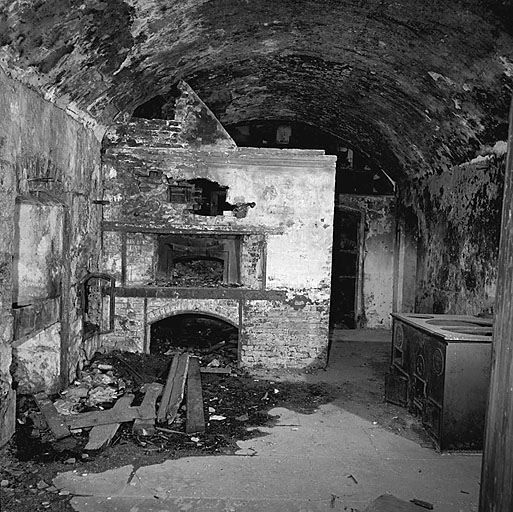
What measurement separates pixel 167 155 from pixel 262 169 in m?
1.39

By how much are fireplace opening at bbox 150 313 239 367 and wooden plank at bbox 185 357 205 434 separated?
782 mm

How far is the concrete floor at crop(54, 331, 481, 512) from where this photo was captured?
394 cm

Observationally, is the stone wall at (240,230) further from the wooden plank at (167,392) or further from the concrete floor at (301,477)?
the concrete floor at (301,477)

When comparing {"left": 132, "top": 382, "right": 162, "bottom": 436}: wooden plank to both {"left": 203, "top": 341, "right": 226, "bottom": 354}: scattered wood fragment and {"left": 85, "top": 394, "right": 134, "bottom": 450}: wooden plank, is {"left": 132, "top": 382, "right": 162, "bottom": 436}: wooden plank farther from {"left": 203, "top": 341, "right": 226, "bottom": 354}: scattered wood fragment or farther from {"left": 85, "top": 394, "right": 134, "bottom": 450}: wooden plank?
{"left": 203, "top": 341, "right": 226, "bottom": 354}: scattered wood fragment

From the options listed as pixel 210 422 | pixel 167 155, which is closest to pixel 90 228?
pixel 167 155

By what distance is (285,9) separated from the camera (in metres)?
5.57

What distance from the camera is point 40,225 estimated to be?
18.1ft

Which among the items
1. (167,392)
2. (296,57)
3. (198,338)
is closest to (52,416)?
(167,392)

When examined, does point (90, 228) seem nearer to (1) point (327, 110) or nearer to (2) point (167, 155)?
(2) point (167, 155)

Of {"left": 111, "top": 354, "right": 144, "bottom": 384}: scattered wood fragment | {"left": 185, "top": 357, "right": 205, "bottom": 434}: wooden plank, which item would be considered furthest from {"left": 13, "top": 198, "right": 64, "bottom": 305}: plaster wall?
{"left": 185, "top": 357, "right": 205, "bottom": 434}: wooden plank

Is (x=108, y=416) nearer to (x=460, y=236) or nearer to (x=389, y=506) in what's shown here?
(x=389, y=506)

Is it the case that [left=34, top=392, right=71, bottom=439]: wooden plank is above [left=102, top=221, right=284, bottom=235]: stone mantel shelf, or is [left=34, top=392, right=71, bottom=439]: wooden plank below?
below

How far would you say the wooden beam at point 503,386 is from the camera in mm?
1925

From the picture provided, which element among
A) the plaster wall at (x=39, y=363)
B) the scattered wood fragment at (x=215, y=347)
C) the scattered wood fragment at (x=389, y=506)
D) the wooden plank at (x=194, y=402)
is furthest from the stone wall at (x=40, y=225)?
the scattered wood fragment at (x=389, y=506)
